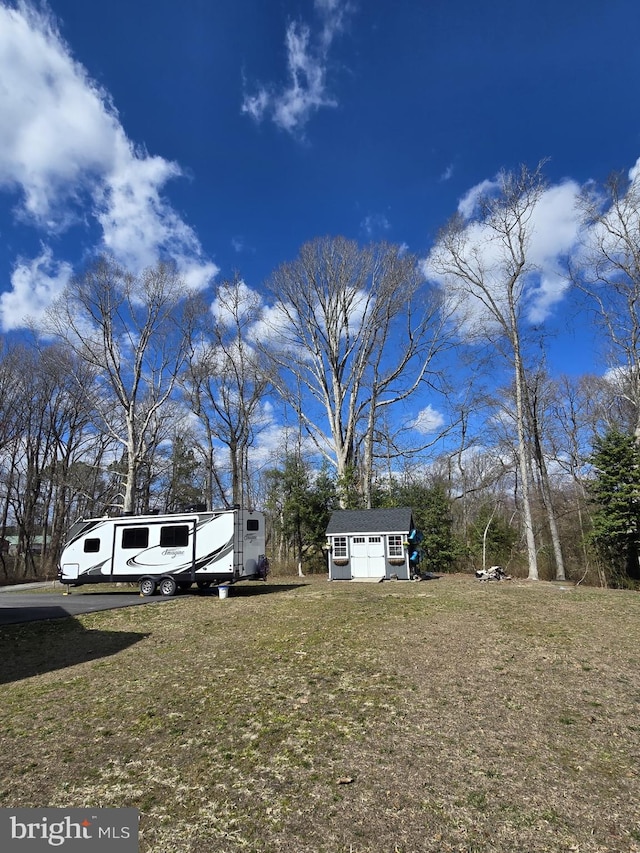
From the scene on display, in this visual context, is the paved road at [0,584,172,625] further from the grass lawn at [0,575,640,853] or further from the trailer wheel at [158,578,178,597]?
the grass lawn at [0,575,640,853]

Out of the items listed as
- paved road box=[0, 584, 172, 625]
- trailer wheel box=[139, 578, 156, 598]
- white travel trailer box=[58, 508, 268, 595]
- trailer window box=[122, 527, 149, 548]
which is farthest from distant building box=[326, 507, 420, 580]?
paved road box=[0, 584, 172, 625]

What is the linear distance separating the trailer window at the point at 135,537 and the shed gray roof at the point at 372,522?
8109 mm

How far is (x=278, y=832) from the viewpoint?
268 centimetres

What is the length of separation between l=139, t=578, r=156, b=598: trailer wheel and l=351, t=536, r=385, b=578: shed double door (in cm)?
847

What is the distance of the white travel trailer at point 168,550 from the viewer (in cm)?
1413

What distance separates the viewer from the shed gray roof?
19.4 meters

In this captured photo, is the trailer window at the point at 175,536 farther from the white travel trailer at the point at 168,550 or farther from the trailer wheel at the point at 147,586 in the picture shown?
the trailer wheel at the point at 147,586

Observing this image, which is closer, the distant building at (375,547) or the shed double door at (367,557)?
the distant building at (375,547)

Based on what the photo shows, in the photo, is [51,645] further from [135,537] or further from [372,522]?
[372,522]

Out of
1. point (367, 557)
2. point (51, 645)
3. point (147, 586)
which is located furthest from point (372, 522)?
point (51, 645)

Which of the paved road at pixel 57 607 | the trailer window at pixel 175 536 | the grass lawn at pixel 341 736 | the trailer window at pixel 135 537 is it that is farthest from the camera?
the trailer window at pixel 135 537

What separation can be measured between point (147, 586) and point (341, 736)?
12.2 meters

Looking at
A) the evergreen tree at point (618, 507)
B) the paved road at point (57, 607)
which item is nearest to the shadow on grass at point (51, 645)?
the paved road at point (57, 607)

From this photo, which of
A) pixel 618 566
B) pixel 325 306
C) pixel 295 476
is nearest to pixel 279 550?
pixel 295 476
